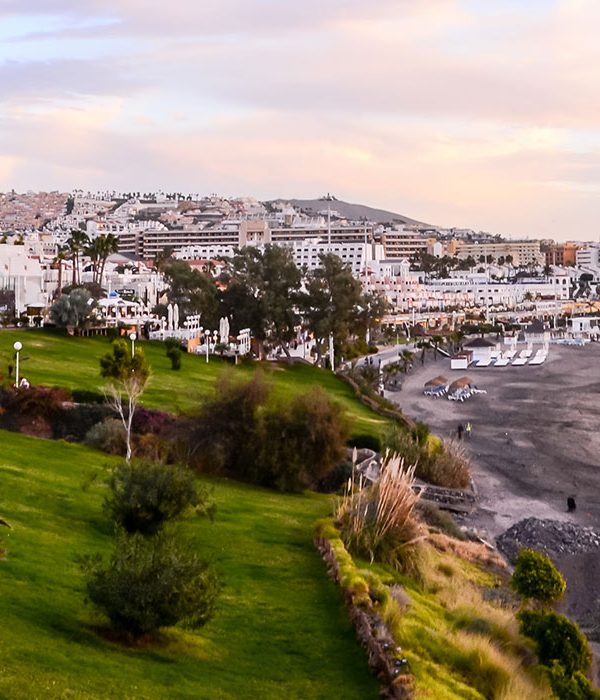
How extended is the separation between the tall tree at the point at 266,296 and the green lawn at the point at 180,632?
3475 cm

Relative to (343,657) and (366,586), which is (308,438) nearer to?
(366,586)

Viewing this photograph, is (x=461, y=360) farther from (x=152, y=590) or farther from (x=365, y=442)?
(x=152, y=590)

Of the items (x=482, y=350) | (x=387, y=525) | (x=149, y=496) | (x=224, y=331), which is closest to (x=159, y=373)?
(x=224, y=331)

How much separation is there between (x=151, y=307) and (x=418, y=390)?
705 inches

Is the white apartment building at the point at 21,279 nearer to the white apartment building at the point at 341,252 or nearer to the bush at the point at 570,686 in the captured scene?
the bush at the point at 570,686

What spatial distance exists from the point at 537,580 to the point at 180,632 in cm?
693

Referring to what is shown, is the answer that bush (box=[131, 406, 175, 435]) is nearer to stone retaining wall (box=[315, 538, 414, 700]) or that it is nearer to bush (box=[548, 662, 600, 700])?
stone retaining wall (box=[315, 538, 414, 700])

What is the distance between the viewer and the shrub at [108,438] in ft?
83.1

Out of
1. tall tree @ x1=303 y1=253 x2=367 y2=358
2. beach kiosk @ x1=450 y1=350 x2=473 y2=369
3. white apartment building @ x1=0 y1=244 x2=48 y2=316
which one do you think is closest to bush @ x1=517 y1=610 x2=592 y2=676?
tall tree @ x1=303 y1=253 x2=367 y2=358

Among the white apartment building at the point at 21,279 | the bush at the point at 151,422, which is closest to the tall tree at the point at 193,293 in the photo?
the white apartment building at the point at 21,279

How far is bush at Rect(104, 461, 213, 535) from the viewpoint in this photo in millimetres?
15914

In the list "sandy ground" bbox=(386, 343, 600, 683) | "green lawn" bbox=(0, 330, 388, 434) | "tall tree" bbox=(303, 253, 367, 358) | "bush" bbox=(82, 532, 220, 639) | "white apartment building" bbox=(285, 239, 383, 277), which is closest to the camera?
"bush" bbox=(82, 532, 220, 639)

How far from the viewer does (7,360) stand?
116 feet

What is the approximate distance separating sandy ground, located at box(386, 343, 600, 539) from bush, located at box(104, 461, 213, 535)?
452 inches
